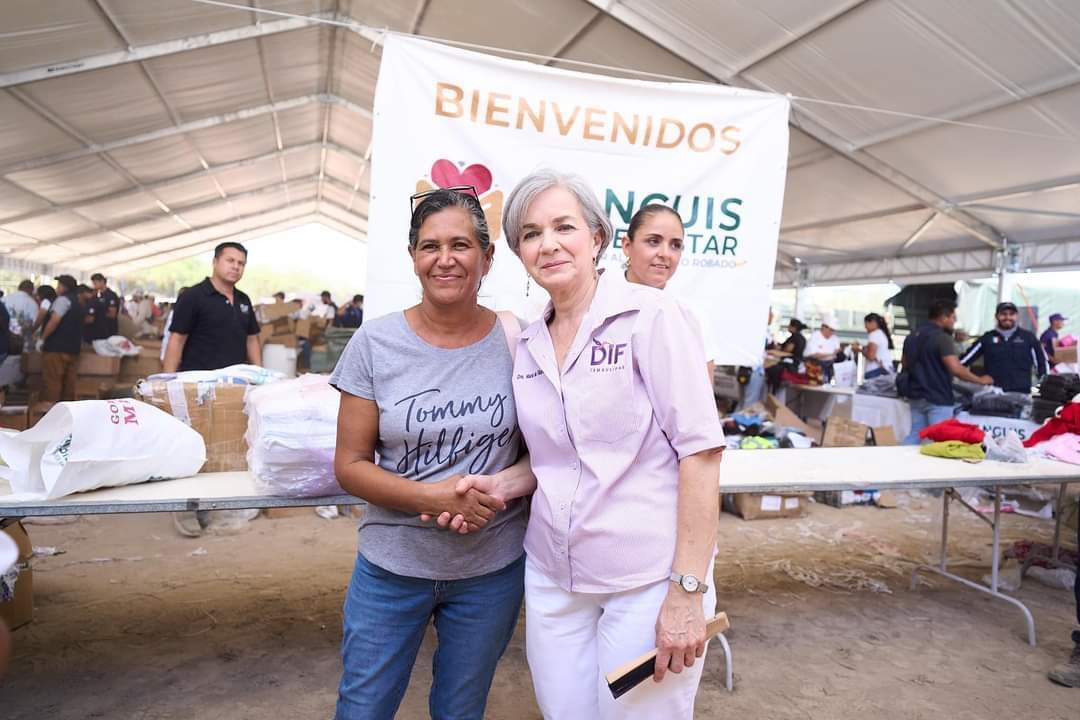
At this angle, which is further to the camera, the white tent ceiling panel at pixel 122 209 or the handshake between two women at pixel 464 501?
the white tent ceiling panel at pixel 122 209

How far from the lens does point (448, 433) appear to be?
1.41 m

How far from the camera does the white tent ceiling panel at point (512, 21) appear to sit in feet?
22.8

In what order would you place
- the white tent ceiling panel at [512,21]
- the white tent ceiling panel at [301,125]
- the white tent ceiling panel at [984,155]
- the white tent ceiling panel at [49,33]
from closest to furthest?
the white tent ceiling panel at [49,33], the white tent ceiling panel at [512,21], the white tent ceiling panel at [984,155], the white tent ceiling panel at [301,125]

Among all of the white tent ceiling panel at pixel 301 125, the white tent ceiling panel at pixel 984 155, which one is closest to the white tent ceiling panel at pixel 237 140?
the white tent ceiling panel at pixel 301 125

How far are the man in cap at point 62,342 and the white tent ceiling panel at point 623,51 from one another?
6.49 metres

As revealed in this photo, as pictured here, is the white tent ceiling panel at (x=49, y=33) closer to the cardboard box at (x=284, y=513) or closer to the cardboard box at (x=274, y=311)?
the cardboard box at (x=274, y=311)

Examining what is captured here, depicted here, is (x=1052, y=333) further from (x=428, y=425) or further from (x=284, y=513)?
(x=428, y=425)

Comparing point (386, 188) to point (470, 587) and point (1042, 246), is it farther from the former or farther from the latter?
point (1042, 246)

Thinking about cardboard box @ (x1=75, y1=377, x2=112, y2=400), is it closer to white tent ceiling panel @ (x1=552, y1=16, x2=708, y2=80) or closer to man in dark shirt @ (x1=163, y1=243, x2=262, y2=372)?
man in dark shirt @ (x1=163, y1=243, x2=262, y2=372)

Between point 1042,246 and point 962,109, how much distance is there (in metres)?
5.03

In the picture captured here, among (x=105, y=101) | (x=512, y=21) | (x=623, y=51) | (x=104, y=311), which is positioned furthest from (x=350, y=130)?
(x=623, y=51)

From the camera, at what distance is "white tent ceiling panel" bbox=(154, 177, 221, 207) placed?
1402 centimetres

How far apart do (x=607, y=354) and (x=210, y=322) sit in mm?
3165

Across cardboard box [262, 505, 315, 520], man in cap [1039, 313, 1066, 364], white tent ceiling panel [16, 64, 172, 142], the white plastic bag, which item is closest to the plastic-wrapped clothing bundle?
the white plastic bag
